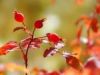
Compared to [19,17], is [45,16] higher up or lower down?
lower down

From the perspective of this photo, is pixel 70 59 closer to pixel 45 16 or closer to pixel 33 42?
pixel 33 42

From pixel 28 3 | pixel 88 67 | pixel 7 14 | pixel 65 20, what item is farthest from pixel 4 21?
pixel 88 67

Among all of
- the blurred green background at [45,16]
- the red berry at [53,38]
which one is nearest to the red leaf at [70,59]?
the red berry at [53,38]

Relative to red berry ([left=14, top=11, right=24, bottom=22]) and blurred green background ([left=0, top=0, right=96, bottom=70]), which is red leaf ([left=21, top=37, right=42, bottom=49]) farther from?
blurred green background ([left=0, top=0, right=96, bottom=70])

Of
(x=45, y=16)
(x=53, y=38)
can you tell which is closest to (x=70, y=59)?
(x=53, y=38)

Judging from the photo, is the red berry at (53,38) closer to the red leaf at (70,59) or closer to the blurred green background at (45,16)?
the red leaf at (70,59)

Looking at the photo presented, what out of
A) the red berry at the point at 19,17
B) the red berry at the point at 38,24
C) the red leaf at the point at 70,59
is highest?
the red berry at the point at 19,17

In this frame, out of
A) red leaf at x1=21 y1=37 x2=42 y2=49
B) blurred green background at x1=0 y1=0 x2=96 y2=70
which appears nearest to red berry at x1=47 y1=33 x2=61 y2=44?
red leaf at x1=21 y1=37 x2=42 y2=49

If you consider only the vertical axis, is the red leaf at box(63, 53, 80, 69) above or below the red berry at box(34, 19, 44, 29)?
below

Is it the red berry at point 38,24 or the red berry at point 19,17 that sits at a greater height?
the red berry at point 19,17

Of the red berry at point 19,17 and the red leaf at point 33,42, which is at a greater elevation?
the red berry at point 19,17

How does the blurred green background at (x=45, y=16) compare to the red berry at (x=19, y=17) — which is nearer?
the red berry at (x=19, y=17)

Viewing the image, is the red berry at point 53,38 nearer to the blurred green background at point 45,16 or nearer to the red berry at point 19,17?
the red berry at point 19,17
